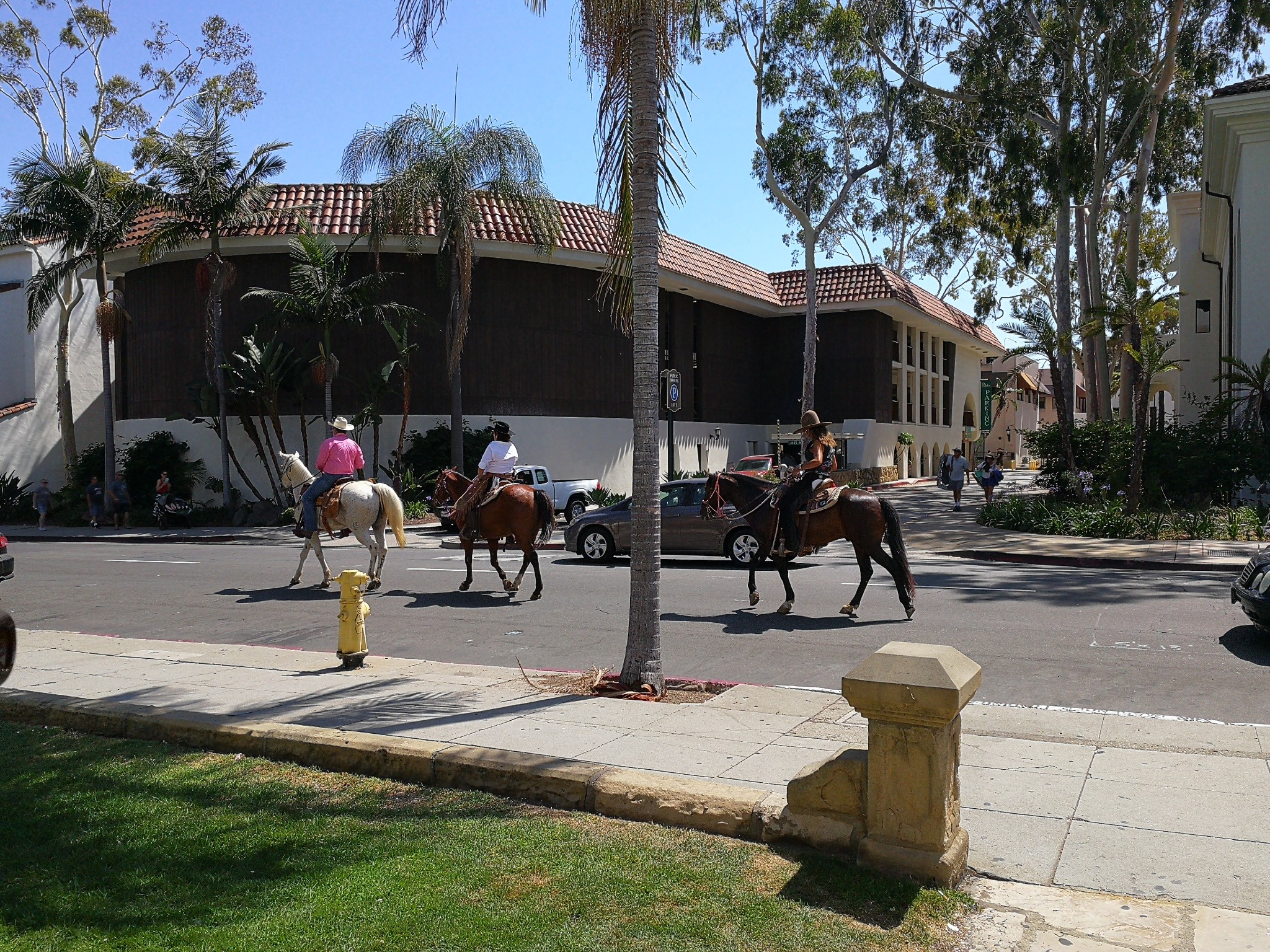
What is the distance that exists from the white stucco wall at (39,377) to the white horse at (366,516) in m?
27.4

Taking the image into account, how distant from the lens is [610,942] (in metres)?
3.96

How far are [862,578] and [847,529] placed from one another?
24.5 inches

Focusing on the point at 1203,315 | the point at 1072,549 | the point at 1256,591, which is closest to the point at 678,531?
the point at 1072,549

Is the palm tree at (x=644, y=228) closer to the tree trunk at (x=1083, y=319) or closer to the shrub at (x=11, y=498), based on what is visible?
the tree trunk at (x=1083, y=319)

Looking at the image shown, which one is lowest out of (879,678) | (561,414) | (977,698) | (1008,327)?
(977,698)

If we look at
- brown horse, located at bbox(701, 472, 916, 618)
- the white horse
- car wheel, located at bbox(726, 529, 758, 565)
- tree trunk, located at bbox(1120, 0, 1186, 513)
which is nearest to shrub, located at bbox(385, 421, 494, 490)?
car wheel, located at bbox(726, 529, 758, 565)

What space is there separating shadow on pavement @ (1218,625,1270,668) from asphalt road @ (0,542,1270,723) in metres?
0.03

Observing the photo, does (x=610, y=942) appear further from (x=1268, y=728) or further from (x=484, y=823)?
(x=1268, y=728)

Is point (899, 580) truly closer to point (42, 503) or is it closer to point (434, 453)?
point (434, 453)

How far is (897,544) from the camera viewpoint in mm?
12086

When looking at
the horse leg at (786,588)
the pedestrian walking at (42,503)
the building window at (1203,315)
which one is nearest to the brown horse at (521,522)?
the horse leg at (786,588)

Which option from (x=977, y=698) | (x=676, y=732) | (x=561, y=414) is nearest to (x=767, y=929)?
(x=676, y=732)

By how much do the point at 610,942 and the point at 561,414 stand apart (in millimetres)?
29874

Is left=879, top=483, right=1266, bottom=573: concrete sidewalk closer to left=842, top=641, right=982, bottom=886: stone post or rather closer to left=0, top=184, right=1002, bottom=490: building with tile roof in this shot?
left=0, top=184, right=1002, bottom=490: building with tile roof
